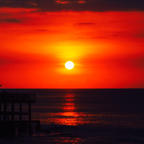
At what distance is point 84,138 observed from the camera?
47.4 meters

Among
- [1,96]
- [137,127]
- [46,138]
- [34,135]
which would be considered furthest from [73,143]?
[137,127]

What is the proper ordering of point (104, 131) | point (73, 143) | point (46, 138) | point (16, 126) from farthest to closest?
1. point (104, 131)
2. point (16, 126)
3. point (46, 138)
4. point (73, 143)

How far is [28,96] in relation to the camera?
5072 centimetres

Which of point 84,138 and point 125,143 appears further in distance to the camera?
point 84,138

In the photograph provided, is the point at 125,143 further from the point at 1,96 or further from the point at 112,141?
the point at 1,96

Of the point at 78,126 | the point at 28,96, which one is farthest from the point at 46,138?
the point at 78,126

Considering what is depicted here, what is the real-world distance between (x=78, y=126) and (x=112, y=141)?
16.3 meters

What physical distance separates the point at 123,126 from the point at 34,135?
53.1 feet

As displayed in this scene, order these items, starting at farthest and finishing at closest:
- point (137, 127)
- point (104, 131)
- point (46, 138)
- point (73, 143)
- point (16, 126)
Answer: point (137, 127), point (104, 131), point (16, 126), point (46, 138), point (73, 143)

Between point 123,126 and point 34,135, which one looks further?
point 123,126

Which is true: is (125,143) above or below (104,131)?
below

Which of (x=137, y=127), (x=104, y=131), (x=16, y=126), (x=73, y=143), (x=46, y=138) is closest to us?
(x=73, y=143)

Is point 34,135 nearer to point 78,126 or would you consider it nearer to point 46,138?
point 46,138

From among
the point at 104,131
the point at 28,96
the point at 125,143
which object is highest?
the point at 28,96
